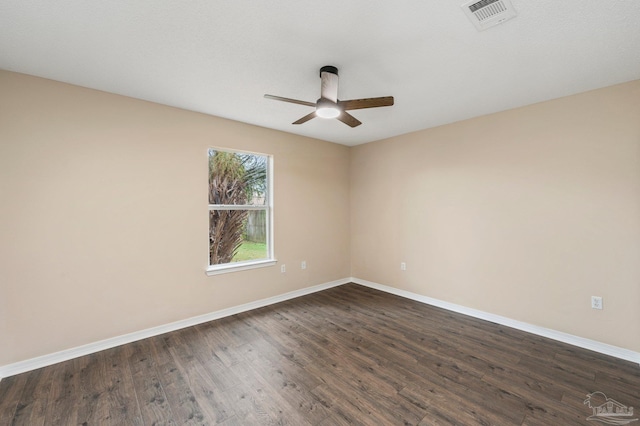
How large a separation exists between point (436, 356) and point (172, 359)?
96.2 inches

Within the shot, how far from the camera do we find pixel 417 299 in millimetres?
3957

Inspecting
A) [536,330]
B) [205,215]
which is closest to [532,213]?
[536,330]

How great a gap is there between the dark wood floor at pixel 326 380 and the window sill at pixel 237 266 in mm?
653

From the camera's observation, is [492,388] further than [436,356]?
No

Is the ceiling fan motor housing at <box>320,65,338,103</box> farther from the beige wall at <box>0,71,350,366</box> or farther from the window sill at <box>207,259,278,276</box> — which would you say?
the window sill at <box>207,259,278,276</box>

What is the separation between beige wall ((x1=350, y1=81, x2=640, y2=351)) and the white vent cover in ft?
5.87

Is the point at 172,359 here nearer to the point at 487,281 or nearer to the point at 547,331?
the point at 487,281

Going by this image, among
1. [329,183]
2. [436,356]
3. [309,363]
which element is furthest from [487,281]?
[329,183]

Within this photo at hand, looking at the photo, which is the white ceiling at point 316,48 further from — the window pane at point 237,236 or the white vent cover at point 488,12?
the window pane at point 237,236

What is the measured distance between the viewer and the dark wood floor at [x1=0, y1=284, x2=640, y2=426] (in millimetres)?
1769

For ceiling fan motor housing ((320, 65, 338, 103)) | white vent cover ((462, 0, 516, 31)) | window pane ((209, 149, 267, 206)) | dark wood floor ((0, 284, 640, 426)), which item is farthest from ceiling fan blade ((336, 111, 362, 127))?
dark wood floor ((0, 284, 640, 426))

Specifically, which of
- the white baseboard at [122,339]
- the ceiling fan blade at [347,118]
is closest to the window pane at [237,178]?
the white baseboard at [122,339]

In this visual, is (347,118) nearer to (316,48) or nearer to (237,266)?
(316,48)

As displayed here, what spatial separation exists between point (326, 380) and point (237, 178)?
8.80 ft
